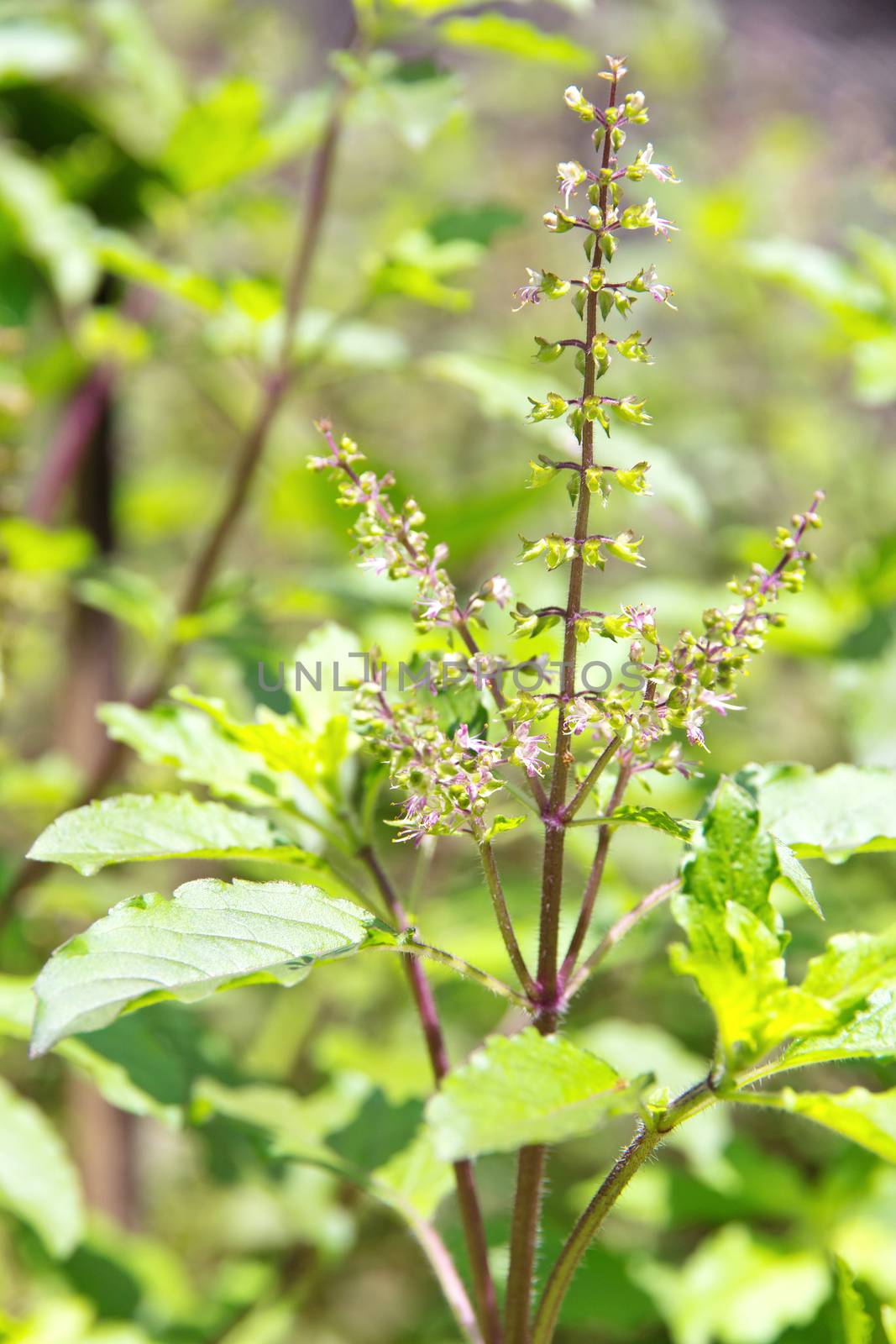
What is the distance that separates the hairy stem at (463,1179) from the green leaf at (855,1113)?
236 millimetres

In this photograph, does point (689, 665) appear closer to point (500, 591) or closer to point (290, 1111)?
point (500, 591)

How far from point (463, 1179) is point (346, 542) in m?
1.20

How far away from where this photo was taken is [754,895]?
0.64 meters

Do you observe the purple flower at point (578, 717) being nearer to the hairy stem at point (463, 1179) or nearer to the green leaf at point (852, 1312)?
the hairy stem at point (463, 1179)

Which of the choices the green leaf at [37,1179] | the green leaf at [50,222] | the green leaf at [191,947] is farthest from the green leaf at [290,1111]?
the green leaf at [50,222]

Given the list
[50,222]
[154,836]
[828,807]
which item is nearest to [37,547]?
[50,222]

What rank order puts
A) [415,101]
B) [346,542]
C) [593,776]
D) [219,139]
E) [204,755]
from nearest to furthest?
[593,776] → [204,755] → [415,101] → [219,139] → [346,542]

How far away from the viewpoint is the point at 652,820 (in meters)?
0.67

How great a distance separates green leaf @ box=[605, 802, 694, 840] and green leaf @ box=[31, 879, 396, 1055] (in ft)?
0.49

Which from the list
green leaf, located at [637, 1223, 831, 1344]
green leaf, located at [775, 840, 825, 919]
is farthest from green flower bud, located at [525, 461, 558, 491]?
green leaf, located at [637, 1223, 831, 1344]

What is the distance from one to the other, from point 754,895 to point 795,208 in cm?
311

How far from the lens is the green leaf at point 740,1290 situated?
47.3 inches

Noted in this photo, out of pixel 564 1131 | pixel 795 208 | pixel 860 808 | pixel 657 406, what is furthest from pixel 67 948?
pixel 795 208

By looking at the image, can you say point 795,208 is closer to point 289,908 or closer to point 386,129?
point 386,129
